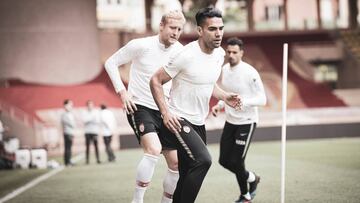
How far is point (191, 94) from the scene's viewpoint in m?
6.57

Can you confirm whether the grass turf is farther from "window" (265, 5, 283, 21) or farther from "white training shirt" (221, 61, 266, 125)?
"window" (265, 5, 283, 21)

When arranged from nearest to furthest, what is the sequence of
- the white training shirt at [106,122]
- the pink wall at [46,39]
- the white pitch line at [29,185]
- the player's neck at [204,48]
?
the player's neck at [204,48] < the white pitch line at [29,185] < the white training shirt at [106,122] < the pink wall at [46,39]

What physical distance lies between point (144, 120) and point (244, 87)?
2.37 m

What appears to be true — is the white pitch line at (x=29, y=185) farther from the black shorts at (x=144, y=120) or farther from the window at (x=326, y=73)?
the window at (x=326, y=73)

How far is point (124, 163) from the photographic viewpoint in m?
18.5

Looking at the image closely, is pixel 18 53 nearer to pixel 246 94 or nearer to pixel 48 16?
pixel 48 16

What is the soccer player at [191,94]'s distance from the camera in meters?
6.36

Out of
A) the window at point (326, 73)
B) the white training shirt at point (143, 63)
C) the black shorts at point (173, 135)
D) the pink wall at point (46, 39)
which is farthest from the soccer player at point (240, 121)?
the window at point (326, 73)

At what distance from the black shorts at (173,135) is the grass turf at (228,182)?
2.62m

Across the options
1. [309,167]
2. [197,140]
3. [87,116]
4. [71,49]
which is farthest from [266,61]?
[197,140]

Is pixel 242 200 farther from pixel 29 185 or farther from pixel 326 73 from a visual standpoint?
pixel 326 73

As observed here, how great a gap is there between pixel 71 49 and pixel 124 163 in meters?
16.2

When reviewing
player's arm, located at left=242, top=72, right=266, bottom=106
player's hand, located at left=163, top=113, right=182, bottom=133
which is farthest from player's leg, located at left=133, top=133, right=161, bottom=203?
player's arm, located at left=242, top=72, right=266, bottom=106

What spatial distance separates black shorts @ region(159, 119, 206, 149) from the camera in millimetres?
6570
